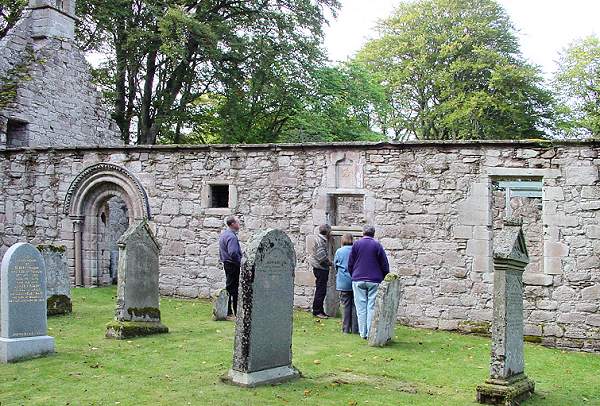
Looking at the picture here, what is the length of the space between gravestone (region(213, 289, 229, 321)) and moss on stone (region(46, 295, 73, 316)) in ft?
8.53

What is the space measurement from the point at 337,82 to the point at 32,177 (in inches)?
520

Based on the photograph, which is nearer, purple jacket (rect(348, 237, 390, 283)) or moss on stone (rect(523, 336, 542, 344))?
purple jacket (rect(348, 237, 390, 283))

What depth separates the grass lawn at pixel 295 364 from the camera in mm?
6871

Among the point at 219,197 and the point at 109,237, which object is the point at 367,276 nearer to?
the point at 219,197

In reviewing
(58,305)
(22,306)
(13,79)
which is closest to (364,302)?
(22,306)

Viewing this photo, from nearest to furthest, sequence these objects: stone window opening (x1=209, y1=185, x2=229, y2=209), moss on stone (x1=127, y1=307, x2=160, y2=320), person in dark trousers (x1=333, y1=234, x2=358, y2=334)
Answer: moss on stone (x1=127, y1=307, x2=160, y2=320) < person in dark trousers (x1=333, y1=234, x2=358, y2=334) < stone window opening (x1=209, y1=185, x2=229, y2=209)

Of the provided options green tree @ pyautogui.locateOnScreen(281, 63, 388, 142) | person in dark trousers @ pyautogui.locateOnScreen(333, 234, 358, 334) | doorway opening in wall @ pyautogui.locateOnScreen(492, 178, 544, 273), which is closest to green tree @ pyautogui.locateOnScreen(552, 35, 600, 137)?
green tree @ pyautogui.locateOnScreen(281, 63, 388, 142)

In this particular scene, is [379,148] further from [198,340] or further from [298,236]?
[198,340]

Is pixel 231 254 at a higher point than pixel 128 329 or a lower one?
higher

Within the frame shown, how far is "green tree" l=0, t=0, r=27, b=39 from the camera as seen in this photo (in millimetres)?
21958

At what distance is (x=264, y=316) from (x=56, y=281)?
5810 millimetres

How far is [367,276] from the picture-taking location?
10.6 m

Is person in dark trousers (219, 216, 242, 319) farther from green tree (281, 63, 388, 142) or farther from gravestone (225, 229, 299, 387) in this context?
green tree (281, 63, 388, 142)

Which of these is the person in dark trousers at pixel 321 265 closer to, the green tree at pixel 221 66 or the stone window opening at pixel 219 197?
the stone window opening at pixel 219 197
